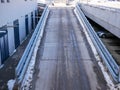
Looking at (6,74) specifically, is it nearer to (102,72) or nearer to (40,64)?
(40,64)

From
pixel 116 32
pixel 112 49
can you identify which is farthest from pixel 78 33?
pixel 112 49

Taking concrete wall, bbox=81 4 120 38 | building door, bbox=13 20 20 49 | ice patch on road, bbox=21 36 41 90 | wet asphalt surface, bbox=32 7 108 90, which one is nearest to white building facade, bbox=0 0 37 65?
building door, bbox=13 20 20 49

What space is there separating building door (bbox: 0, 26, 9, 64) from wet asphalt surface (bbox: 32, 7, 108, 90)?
3.30 metres

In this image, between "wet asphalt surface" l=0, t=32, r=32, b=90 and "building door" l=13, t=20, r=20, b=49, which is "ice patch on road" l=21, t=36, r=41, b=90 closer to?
"wet asphalt surface" l=0, t=32, r=32, b=90

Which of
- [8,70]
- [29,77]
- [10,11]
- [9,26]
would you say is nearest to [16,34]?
[10,11]

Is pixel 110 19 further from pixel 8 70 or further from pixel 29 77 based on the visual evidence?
pixel 29 77

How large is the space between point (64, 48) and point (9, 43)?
6791 mm

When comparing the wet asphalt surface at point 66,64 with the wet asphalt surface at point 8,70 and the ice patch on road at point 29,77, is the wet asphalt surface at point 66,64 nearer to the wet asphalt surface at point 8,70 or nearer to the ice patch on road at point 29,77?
the ice patch on road at point 29,77

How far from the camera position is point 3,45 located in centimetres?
1823

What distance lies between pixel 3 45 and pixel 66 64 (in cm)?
749

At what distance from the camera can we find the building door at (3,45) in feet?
58.0

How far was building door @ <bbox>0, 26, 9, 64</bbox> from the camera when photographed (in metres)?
17.7

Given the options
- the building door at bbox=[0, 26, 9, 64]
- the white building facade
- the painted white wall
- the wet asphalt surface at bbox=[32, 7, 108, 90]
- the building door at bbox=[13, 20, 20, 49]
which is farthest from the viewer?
the building door at bbox=[13, 20, 20, 49]

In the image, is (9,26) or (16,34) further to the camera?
(16,34)
